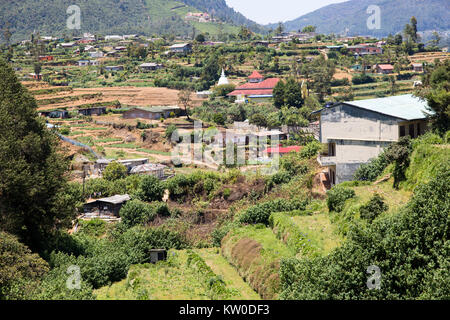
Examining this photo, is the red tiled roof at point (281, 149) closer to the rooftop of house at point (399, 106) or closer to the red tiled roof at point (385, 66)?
the rooftop of house at point (399, 106)

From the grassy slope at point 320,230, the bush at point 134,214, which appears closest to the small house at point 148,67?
the bush at point 134,214

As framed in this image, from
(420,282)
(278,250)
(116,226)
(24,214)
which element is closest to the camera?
(420,282)

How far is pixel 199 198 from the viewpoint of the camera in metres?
29.2

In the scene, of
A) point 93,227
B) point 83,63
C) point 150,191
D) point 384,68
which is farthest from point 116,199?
point 83,63

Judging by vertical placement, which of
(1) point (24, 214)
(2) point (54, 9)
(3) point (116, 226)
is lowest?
(3) point (116, 226)

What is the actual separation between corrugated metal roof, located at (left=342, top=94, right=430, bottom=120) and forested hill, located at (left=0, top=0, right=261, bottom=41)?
13079 centimetres

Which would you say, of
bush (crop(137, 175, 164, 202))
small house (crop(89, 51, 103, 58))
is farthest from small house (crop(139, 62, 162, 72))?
bush (crop(137, 175, 164, 202))

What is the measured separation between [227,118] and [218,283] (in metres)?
36.8

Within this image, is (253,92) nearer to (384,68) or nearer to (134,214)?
(384,68)

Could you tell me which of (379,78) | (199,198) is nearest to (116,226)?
(199,198)

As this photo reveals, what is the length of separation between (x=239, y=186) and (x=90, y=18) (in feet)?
495

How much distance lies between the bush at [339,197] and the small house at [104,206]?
13.8 meters
